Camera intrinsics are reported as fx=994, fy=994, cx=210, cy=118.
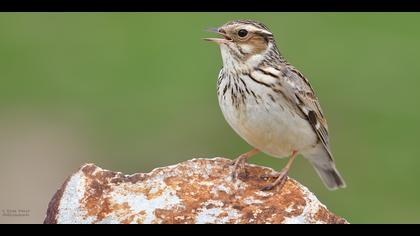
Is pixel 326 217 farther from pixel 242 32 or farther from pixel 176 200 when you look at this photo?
pixel 242 32

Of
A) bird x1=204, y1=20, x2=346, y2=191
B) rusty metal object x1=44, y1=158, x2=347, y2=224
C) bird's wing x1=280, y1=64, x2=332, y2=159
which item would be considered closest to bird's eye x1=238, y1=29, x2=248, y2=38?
bird x1=204, y1=20, x2=346, y2=191

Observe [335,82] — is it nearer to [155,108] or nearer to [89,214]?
[155,108]

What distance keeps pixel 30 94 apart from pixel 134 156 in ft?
8.50

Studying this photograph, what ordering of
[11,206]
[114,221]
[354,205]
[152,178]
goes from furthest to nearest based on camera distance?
[354,205], [11,206], [152,178], [114,221]

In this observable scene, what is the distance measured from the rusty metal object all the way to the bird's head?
138 cm

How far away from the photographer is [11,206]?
13.1 meters

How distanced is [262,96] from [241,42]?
2.02ft

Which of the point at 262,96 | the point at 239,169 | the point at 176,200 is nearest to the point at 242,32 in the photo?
the point at 262,96

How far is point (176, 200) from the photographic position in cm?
779

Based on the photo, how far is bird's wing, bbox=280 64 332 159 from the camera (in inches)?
368

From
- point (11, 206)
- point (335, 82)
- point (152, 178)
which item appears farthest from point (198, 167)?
point (335, 82)

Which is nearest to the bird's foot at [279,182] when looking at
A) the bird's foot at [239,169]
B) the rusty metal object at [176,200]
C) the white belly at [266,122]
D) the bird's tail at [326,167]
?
the rusty metal object at [176,200]

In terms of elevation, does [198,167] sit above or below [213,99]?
above

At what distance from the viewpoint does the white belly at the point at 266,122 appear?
29.6 feet
